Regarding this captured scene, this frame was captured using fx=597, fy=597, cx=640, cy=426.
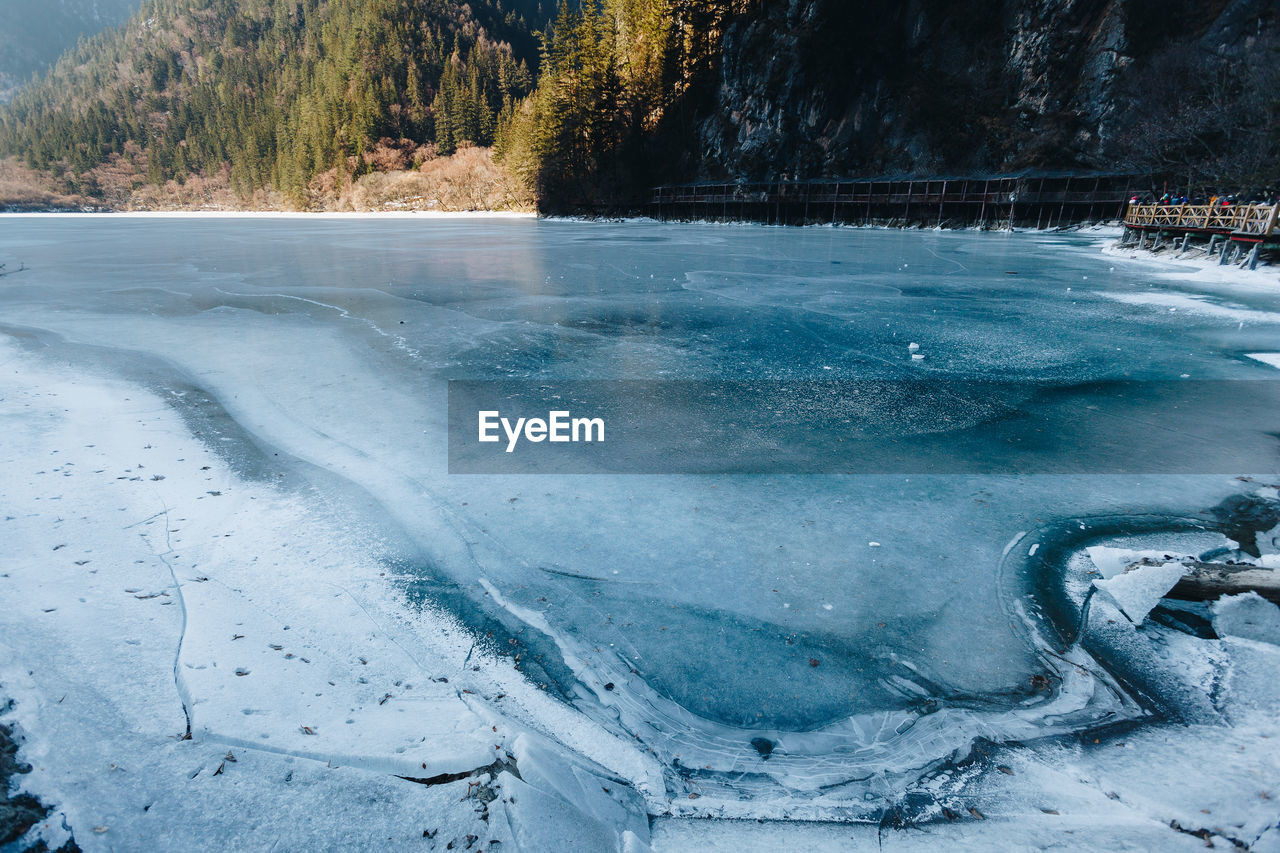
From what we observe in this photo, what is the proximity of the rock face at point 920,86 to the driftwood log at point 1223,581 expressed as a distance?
58185mm

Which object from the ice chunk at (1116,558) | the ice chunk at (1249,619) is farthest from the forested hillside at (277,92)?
the ice chunk at (1249,619)

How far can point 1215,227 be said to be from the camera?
65.6 ft

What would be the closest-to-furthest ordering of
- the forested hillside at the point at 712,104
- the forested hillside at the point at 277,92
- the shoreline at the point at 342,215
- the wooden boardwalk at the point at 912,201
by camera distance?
the forested hillside at the point at 712,104, the wooden boardwalk at the point at 912,201, the shoreline at the point at 342,215, the forested hillside at the point at 277,92

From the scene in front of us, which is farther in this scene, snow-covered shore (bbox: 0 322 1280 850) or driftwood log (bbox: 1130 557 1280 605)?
driftwood log (bbox: 1130 557 1280 605)

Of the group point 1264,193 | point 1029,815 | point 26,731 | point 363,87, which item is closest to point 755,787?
point 1029,815

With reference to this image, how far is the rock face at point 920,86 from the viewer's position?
49156 mm

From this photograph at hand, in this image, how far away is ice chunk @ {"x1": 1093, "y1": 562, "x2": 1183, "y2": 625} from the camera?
138 inches

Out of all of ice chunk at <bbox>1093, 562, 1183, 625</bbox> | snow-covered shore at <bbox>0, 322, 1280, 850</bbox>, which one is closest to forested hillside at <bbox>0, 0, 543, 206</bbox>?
snow-covered shore at <bbox>0, 322, 1280, 850</bbox>

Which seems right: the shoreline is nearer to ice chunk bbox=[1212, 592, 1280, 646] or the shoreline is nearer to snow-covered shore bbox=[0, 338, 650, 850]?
snow-covered shore bbox=[0, 338, 650, 850]

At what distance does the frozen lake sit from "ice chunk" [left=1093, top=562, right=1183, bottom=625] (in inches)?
18.1

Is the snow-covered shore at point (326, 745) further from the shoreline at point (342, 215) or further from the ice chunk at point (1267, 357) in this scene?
the shoreline at point (342, 215)

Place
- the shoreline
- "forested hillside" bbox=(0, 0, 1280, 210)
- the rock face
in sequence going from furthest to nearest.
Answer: the shoreline < the rock face < "forested hillside" bbox=(0, 0, 1280, 210)

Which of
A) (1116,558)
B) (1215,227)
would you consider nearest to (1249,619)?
(1116,558)

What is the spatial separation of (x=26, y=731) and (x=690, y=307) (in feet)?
39.8
